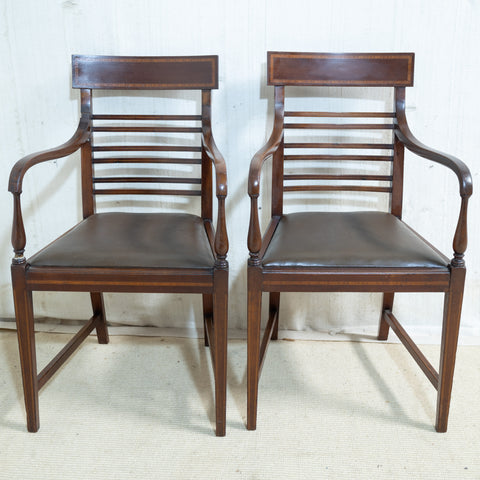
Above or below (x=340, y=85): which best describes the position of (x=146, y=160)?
below

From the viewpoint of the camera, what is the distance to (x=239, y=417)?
160cm

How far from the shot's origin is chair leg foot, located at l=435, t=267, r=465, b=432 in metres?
1.41

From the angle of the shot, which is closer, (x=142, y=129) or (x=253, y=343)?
(x=253, y=343)

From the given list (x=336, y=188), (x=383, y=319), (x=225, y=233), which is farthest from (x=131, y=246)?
(x=383, y=319)

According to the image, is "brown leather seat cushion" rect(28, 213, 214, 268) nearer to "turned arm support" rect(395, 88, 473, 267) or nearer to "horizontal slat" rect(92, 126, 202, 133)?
"horizontal slat" rect(92, 126, 202, 133)

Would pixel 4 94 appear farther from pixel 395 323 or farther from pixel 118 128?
pixel 395 323

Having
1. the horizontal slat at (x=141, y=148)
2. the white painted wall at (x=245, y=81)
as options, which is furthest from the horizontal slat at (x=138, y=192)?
the white painted wall at (x=245, y=81)

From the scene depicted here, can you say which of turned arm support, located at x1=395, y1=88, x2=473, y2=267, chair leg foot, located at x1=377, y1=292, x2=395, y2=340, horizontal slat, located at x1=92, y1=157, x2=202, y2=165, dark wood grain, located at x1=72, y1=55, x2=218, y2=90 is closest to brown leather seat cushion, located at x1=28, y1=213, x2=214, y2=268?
horizontal slat, located at x1=92, y1=157, x2=202, y2=165

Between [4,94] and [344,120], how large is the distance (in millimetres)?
1171

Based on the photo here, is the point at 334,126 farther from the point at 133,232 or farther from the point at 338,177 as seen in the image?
the point at 133,232

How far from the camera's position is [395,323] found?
186cm

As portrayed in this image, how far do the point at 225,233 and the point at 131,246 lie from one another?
10.1 inches

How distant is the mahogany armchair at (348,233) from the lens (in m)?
1.40

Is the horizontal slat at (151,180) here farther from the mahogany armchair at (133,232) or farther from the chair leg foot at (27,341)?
the chair leg foot at (27,341)
